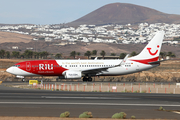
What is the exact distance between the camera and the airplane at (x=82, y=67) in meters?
50.7

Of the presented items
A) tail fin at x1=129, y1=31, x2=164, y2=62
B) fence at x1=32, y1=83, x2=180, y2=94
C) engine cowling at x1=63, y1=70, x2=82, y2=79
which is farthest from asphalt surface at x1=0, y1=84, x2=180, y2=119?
tail fin at x1=129, y1=31, x2=164, y2=62

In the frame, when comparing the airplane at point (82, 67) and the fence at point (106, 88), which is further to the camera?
the airplane at point (82, 67)

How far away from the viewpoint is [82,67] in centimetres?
5166

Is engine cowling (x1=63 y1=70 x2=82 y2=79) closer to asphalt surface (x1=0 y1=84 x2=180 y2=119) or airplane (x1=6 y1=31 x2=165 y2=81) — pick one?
airplane (x1=6 y1=31 x2=165 y2=81)

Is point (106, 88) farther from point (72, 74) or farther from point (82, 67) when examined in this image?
point (82, 67)

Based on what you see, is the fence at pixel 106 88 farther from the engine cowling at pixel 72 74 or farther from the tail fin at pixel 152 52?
the tail fin at pixel 152 52

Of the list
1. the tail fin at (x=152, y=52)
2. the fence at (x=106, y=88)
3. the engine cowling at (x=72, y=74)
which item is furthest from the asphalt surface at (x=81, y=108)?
the tail fin at (x=152, y=52)

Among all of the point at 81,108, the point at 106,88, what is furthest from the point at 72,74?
the point at 81,108

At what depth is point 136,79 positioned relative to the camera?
2375 inches

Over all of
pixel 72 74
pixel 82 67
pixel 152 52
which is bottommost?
pixel 72 74

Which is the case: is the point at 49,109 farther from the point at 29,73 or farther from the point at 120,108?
the point at 29,73

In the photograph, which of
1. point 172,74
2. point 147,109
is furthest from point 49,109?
point 172,74

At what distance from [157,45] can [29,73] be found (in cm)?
2486

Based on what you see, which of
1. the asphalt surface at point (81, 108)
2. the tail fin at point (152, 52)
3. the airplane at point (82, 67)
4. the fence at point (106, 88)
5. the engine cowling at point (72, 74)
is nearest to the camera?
the asphalt surface at point (81, 108)
